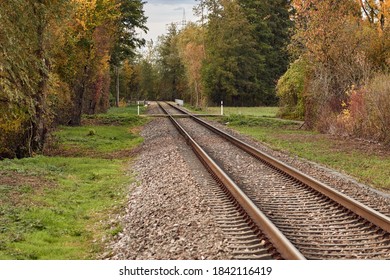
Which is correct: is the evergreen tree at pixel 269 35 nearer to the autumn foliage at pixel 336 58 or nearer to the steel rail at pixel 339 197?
the autumn foliage at pixel 336 58

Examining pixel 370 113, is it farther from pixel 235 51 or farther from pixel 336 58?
pixel 235 51

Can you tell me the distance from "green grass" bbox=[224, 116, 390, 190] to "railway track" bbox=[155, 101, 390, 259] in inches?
77.6

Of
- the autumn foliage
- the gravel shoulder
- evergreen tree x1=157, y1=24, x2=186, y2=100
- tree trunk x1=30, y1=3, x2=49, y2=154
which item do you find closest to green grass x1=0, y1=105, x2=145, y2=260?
the gravel shoulder

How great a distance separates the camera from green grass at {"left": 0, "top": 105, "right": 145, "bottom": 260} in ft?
28.0

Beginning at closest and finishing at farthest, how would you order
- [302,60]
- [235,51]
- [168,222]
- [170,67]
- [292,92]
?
[168,222] → [302,60] → [292,92] → [235,51] → [170,67]

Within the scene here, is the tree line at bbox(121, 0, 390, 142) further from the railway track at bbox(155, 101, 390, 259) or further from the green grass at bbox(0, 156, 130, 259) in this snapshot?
the green grass at bbox(0, 156, 130, 259)

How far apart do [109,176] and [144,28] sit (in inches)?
1567

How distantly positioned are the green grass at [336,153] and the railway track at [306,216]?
6.46 ft

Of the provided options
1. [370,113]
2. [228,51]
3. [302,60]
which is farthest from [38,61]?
[228,51]

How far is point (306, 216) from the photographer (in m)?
9.32

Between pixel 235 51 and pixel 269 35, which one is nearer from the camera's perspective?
pixel 235 51

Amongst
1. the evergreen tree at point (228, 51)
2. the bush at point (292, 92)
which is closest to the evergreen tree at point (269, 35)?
the evergreen tree at point (228, 51)

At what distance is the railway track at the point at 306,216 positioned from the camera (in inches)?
288

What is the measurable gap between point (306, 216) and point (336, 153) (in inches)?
367
